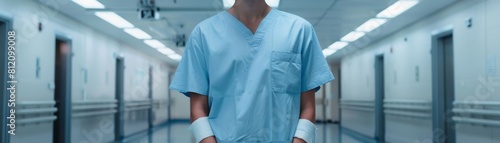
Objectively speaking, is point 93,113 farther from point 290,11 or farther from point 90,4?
point 290,11

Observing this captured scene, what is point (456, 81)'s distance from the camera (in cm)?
681

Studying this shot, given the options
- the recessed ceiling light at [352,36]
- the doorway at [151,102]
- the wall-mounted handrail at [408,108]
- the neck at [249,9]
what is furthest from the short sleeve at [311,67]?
the doorway at [151,102]

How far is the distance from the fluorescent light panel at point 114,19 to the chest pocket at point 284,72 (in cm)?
709

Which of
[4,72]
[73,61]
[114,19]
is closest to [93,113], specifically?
[73,61]

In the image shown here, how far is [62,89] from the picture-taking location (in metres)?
8.02

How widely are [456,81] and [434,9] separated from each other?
1.21 m

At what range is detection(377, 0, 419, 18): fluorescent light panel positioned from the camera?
6.95 m

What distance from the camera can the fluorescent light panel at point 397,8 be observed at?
22.8 feet

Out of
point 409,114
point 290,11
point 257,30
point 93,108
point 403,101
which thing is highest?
point 290,11

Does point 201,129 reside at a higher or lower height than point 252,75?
lower

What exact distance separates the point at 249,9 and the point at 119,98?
1108 centimetres

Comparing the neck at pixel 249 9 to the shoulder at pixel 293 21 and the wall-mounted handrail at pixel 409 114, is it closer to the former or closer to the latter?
the shoulder at pixel 293 21

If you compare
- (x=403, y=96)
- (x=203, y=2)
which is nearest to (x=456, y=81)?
(x=403, y=96)

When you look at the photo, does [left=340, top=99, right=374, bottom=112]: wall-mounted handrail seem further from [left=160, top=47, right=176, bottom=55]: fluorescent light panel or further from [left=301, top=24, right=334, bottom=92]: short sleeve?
[left=301, top=24, right=334, bottom=92]: short sleeve
